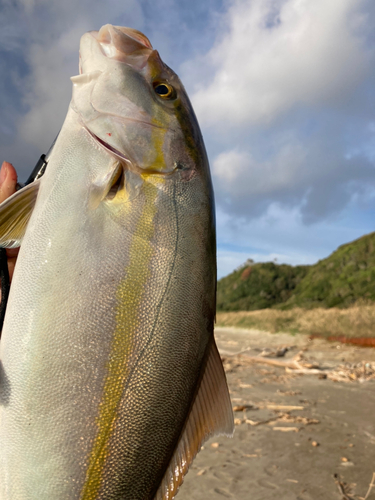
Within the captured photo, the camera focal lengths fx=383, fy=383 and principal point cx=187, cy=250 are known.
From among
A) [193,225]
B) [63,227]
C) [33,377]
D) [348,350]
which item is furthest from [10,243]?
[348,350]

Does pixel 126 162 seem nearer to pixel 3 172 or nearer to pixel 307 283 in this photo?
pixel 3 172

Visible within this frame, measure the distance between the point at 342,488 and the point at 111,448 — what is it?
473 cm

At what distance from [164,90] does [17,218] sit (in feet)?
2.94

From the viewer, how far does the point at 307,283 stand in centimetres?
3516

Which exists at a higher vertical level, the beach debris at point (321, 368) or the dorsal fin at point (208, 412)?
the dorsal fin at point (208, 412)

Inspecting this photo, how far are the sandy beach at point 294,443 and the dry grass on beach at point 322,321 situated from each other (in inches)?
A: 264

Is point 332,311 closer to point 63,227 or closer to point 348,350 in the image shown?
point 348,350

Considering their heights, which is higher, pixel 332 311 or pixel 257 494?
pixel 332 311

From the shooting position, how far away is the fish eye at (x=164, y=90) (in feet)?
5.90

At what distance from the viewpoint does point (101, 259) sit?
4.81 feet

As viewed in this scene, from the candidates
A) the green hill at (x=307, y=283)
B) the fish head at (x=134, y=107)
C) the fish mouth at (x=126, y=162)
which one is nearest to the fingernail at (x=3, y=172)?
the fish head at (x=134, y=107)

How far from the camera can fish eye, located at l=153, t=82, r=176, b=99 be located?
5.90ft

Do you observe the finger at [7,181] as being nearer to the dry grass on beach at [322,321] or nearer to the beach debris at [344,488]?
the beach debris at [344,488]

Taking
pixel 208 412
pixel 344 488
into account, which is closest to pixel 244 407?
pixel 344 488
